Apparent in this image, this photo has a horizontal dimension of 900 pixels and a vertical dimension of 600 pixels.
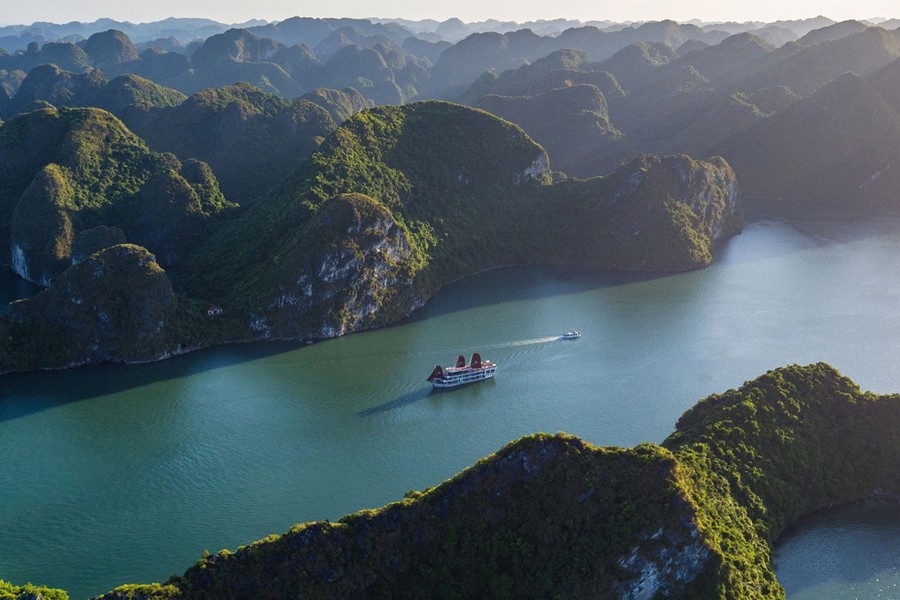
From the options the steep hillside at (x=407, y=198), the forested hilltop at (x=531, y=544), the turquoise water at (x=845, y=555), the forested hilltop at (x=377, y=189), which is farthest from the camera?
the steep hillside at (x=407, y=198)

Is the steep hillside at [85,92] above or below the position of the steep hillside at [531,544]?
above

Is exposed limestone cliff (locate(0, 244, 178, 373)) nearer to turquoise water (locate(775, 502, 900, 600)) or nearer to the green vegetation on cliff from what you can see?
the green vegetation on cliff

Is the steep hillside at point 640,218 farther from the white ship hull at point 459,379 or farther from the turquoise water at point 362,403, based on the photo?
the white ship hull at point 459,379

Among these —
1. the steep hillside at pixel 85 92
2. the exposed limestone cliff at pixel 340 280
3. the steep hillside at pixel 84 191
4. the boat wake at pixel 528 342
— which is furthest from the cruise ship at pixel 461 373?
the steep hillside at pixel 85 92

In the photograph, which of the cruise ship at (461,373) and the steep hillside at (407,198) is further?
the steep hillside at (407,198)

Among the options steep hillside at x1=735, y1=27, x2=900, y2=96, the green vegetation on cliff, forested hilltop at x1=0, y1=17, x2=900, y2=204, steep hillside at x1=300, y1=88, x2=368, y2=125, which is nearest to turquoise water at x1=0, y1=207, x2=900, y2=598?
the green vegetation on cliff

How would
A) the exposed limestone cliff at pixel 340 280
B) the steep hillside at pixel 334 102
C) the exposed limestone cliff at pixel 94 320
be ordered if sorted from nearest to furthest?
the exposed limestone cliff at pixel 94 320
the exposed limestone cliff at pixel 340 280
the steep hillside at pixel 334 102

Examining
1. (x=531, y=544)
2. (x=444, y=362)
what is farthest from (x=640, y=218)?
(x=531, y=544)
